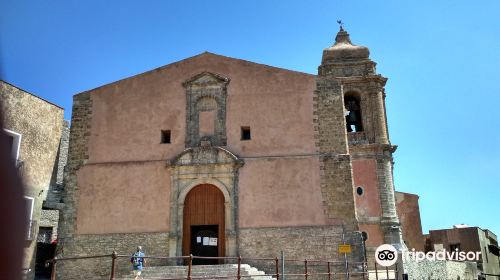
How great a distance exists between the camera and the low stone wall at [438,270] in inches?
595

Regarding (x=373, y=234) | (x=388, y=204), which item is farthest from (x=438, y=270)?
(x=388, y=204)

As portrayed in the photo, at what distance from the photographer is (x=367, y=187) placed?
2534 centimetres

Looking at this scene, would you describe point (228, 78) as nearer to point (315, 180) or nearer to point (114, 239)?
point (315, 180)

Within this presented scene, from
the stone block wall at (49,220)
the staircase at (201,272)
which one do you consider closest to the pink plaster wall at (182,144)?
the staircase at (201,272)

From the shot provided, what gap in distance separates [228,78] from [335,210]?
20.0ft

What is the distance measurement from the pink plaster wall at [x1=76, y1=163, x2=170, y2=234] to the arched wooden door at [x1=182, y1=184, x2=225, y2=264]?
0.76 m

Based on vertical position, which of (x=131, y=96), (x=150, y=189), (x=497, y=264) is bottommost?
(x=497, y=264)

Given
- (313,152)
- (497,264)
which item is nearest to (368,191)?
(313,152)

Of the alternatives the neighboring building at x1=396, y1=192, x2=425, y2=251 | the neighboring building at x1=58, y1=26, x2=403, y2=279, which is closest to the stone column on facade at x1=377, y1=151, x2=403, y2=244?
the neighboring building at x1=396, y1=192, x2=425, y2=251

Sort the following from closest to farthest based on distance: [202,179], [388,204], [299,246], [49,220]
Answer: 1. [299,246]
2. [202,179]
3. [49,220]
4. [388,204]

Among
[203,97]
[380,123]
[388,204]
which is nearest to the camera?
[203,97]

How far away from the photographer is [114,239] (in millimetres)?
15883

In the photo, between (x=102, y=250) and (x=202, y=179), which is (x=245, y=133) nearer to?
(x=202, y=179)

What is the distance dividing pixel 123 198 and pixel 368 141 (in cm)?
1477
